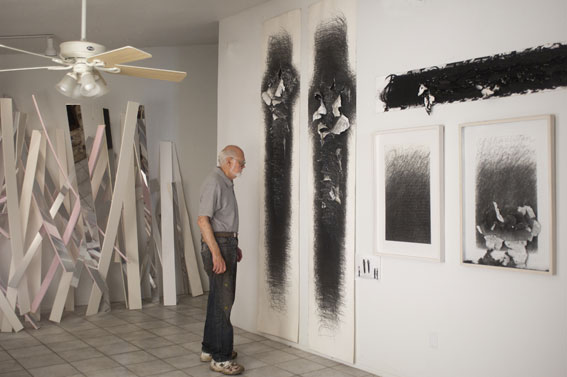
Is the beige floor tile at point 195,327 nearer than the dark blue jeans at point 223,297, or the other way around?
the dark blue jeans at point 223,297

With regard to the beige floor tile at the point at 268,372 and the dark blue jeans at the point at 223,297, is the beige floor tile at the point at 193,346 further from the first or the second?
the beige floor tile at the point at 268,372

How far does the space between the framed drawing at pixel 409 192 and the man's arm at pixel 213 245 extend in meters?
1.18

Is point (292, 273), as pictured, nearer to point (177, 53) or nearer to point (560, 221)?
point (560, 221)

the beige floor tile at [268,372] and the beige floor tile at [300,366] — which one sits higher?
the beige floor tile at [300,366]

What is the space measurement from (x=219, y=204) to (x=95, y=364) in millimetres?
1623

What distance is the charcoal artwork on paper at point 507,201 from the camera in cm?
317

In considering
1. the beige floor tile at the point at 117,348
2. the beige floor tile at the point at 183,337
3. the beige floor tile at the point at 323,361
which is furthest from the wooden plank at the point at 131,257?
the beige floor tile at the point at 323,361

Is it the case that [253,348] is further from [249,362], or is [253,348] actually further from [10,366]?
[10,366]

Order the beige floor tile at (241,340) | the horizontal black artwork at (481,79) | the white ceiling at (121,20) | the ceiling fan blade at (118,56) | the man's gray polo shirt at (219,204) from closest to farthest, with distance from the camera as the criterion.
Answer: the ceiling fan blade at (118,56), the horizontal black artwork at (481,79), the man's gray polo shirt at (219,204), the beige floor tile at (241,340), the white ceiling at (121,20)

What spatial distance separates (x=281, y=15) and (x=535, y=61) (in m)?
2.56

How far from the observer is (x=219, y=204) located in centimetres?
424

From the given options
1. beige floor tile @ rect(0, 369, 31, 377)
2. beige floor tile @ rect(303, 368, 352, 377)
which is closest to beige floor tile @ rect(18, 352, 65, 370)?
beige floor tile @ rect(0, 369, 31, 377)

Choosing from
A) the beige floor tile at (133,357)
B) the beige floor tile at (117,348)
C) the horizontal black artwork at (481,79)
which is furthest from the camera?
the beige floor tile at (117,348)

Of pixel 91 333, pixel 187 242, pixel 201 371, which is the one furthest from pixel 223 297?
pixel 187 242
